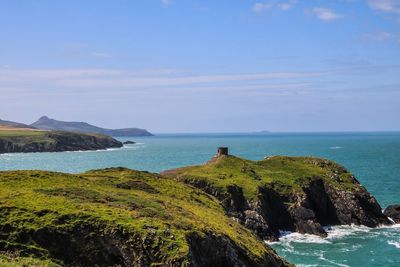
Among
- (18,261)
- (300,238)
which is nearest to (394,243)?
(300,238)

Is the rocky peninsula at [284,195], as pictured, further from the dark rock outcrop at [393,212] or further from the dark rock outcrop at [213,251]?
the dark rock outcrop at [213,251]

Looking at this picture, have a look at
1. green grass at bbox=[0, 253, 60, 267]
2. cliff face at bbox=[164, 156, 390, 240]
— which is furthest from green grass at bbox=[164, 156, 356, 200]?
green grass at bbox=[0, 253, 60, 267]

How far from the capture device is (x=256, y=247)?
1884 inches

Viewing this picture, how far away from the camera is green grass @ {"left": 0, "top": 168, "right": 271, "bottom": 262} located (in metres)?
36.7

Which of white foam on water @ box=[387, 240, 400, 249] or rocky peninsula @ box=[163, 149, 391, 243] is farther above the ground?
rocky peninsula @ box=[163, 149, 391, 243]

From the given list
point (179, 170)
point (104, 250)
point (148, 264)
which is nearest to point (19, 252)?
point (104, 250)

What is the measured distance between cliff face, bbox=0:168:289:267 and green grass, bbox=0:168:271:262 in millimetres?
75

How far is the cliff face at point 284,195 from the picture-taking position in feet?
276

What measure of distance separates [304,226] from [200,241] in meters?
49.3

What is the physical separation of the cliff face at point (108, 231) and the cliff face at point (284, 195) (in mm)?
31281

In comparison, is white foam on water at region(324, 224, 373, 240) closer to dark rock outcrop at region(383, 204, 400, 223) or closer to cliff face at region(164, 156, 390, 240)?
cliff face at region(164, 156, 390, 240)

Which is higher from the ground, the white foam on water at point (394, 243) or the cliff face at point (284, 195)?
the cliff face at point (284, 195)

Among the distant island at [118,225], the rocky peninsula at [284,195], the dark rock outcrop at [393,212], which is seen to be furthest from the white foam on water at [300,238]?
the dark rock outcrop at [393,212]

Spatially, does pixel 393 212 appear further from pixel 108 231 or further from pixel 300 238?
pixel 108 231
